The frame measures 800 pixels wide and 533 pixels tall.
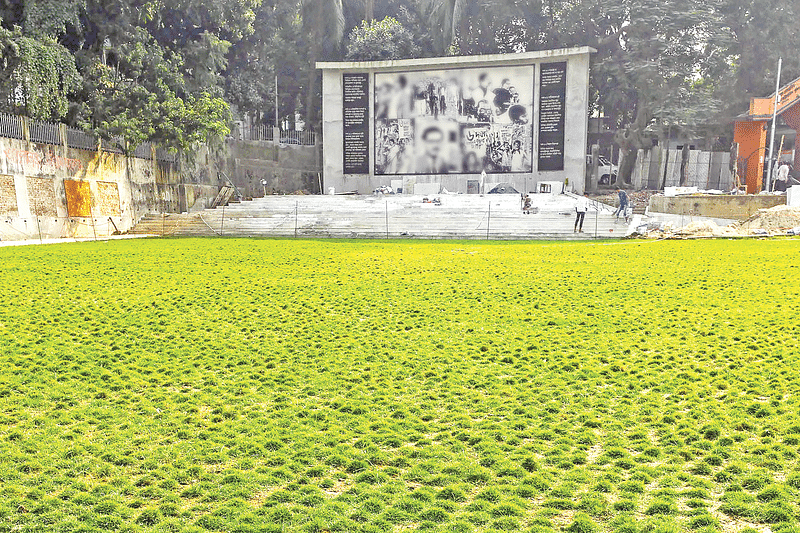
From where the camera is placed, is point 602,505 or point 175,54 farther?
point 175,54

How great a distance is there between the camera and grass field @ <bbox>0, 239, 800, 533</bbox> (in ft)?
13.1

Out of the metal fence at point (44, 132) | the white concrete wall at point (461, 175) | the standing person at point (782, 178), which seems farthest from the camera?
the white concrete wall at point (461, 175)

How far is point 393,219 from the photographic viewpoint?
88.2 ft

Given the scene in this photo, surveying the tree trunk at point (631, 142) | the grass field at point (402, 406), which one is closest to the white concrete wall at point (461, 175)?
the tree trunk at point (631, 142)

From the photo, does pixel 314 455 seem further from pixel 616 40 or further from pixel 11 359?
pixel 616 40

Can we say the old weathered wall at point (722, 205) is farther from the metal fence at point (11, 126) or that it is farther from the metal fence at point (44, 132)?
the metal fence at point (11, 126)

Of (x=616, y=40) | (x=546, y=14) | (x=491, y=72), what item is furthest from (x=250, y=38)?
(x=616, y=40)

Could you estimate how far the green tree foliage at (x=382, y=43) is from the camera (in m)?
39.5

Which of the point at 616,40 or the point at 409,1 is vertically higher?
the point at 409,1

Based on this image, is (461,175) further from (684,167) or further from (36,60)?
(36,60)

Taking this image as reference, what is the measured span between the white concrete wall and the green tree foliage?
8.58 feet

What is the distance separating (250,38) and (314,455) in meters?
37.1

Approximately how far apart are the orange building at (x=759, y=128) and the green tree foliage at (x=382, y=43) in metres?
18.6

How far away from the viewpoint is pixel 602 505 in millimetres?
3994
